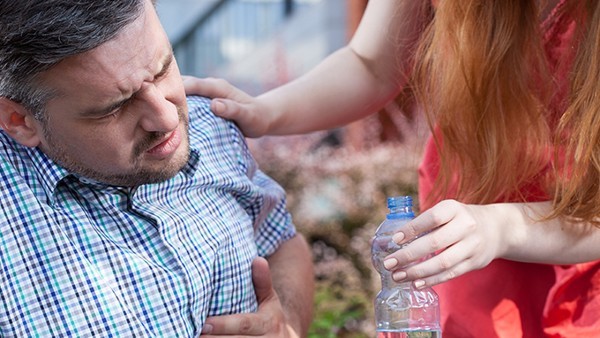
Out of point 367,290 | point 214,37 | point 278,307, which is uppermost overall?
point 278,307

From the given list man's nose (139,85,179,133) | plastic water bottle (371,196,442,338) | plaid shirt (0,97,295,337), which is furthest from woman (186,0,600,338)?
man's nose (139,85,179,133)

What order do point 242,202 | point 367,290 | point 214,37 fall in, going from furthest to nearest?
point 214,37 → point 367,290 → point 242,202

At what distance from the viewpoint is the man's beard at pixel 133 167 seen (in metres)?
2.27


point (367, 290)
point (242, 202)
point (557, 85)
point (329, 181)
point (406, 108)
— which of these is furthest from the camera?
point (329, 181)

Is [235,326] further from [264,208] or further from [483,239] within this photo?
[483,239]

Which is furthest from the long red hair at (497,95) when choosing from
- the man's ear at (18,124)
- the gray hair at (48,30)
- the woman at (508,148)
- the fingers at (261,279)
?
the man's ear at (18,124)

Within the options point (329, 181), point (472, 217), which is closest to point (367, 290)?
point (329, 181)

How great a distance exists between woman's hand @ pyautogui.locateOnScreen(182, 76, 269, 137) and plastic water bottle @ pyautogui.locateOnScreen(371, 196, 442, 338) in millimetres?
514

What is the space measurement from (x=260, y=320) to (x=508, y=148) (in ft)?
2.17

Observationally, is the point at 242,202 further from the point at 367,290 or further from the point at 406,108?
the point at 367,290

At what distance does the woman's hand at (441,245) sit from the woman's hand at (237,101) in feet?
2.34

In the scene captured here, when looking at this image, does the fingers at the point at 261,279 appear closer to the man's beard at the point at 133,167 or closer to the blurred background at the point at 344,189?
the man's beard at the point at 133,167

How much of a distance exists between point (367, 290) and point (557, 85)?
306 centimetres

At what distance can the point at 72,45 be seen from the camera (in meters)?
2.12
